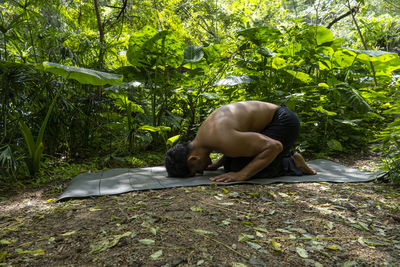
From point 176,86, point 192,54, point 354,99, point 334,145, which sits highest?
point 192,54

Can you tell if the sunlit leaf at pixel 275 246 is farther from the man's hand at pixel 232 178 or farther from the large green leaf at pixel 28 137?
the large green leaf at pixel 28 137

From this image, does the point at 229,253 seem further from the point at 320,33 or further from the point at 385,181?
the point at 320,33

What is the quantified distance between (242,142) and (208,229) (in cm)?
100

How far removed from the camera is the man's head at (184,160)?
2.36 m

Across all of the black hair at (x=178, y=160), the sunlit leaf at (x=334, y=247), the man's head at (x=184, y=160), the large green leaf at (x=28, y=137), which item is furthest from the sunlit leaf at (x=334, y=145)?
the large green leaf at (x=28, y=137)

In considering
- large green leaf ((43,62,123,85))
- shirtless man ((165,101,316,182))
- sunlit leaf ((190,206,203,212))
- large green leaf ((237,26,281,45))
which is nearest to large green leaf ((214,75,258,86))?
large green leaf ((237,26,281,45))

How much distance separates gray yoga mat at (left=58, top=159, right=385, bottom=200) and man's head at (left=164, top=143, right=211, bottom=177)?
7cm

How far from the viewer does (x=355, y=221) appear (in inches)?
57.7

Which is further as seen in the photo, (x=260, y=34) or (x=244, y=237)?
(x=260, y=34)

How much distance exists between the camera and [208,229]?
1291 mm

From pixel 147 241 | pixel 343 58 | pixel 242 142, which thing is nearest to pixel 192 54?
pixel 242 142

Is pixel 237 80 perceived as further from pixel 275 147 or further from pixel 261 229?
pixel 261 229

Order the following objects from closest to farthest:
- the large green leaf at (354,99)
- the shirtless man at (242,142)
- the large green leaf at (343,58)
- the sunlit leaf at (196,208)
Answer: the sunlit leaf at (196,208), the shirtless man at (242,142), the large green leaf at (354,99), the large green leaf at (343,58)

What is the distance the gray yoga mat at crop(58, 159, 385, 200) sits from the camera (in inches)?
81.6
